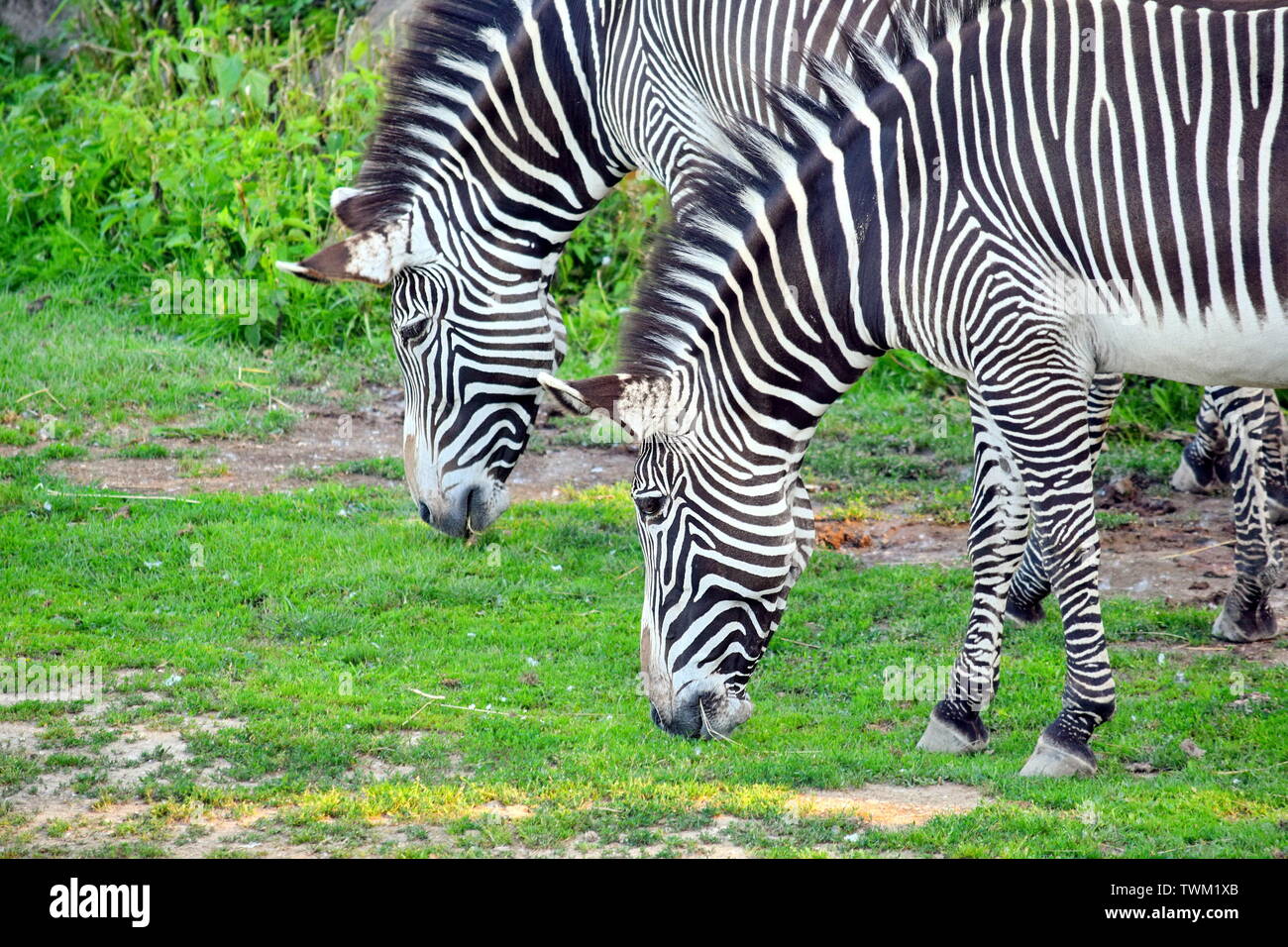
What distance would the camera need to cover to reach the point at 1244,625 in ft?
24.9

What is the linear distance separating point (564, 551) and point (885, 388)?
418 cm

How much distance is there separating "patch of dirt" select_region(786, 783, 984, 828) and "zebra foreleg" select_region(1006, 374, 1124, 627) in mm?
1900

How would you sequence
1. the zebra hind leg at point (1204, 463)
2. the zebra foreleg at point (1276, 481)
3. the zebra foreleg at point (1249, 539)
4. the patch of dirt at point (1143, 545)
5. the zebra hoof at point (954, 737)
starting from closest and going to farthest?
the zebra hoof at point (954, 737)
the zebra foreleg at point (1249, 539)
the patch of dirt at point (1143, 545)
the zebra foreleg at point (1276, 481)
the zebra hind leg at point (1204, 463)

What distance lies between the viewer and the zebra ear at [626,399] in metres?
5.66

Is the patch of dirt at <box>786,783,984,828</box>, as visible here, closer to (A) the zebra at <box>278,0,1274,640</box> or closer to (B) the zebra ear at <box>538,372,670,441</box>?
(B) the zebra ear at <box>538,372,670,441</box>

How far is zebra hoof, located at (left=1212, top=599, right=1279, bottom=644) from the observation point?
24.9 ft

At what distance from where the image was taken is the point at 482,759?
6082mm

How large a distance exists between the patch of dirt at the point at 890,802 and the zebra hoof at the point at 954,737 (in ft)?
1.16

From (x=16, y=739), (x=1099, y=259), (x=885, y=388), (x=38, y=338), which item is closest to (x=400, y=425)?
(x=38, y=338)

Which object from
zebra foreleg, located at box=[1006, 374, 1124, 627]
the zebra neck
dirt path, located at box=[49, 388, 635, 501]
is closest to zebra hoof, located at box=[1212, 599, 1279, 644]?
zebra foreleg, located at box=[1006, 374, 1124, 627]

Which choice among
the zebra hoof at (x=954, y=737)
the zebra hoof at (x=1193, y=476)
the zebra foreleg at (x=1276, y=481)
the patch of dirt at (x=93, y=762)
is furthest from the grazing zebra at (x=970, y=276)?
the zebra hoof at (x=1193, y=476)

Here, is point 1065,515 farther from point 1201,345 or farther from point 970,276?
point 970,276

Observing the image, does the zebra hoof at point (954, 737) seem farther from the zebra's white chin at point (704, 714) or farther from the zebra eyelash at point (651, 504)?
the zebra eyelash at point (651, 504)

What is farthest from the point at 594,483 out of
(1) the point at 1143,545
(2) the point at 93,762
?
(2) the point at 93,762
